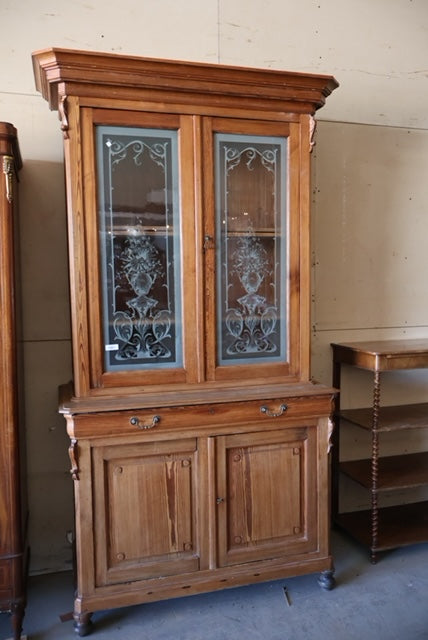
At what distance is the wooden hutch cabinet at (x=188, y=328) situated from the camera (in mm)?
2049

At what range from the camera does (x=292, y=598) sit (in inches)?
92.0

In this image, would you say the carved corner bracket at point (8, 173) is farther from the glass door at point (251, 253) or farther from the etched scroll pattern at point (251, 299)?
the etched scroll pattern at point (251, 299)

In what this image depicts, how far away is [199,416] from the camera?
2141mm

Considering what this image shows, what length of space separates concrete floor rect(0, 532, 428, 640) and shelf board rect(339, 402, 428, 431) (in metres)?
0.71

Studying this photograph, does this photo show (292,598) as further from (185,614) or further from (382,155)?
(382,155)

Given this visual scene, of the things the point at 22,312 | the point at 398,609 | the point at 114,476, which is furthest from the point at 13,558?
the point at 398,609

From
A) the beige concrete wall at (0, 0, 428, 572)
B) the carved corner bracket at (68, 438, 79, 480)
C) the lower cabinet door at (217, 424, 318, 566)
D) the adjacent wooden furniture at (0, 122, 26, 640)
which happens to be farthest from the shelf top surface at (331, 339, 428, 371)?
the adjacent wooden furniture at (0, 122, 26, 640)

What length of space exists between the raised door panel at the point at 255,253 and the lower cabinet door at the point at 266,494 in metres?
0.29

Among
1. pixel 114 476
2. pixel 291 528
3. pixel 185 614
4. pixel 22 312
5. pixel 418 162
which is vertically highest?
pixel 418 162

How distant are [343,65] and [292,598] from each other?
111 inches

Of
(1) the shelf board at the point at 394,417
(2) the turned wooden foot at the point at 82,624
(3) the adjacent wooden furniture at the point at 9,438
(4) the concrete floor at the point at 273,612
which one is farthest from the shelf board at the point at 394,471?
(3) the adjacent wooden furniture at the point at 9,438

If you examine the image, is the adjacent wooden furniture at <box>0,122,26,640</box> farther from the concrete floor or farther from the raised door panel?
the raised door panel

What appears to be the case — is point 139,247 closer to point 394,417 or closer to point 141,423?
point 141,423

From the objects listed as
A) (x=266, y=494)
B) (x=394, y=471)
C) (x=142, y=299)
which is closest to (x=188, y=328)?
(x=142, y=299)
